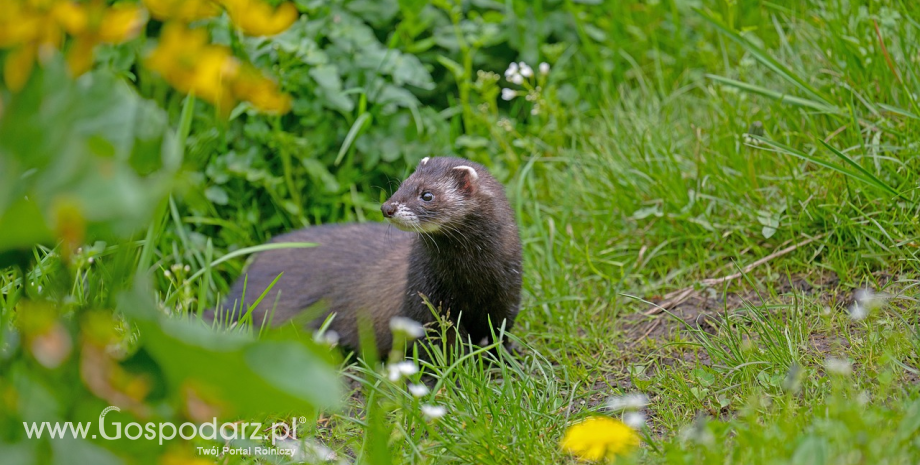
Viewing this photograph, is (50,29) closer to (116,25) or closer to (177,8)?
(116,25)

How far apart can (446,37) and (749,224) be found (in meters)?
2.52

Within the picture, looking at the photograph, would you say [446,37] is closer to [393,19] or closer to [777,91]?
[393,19]

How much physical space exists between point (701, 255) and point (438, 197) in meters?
1.41

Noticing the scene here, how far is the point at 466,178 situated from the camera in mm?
4234

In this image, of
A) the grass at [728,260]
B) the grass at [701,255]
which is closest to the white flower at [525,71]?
the grass at [701,255]

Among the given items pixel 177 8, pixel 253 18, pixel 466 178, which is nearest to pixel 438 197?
pixel 466 178

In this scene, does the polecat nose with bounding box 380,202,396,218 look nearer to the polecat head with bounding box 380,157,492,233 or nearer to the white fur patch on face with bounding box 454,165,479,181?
the polecat head with bounding box 380,157,492,233

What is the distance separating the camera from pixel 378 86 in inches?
223

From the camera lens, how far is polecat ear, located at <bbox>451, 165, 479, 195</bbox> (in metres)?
4.23

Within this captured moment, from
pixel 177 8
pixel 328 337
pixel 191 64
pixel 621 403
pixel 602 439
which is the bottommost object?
pixel 328 337

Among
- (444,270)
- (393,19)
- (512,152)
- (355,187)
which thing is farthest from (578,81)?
(444,270)

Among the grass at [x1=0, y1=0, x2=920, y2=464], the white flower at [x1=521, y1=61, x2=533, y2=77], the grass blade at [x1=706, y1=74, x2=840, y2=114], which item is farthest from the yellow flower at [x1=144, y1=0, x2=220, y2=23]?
the white flower at [x1=521, y1=61, x2=533, y2=77]

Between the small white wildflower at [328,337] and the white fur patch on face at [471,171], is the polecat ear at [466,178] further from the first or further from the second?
the small white wildflower at [328,337]

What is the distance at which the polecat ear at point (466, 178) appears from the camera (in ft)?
13.9
